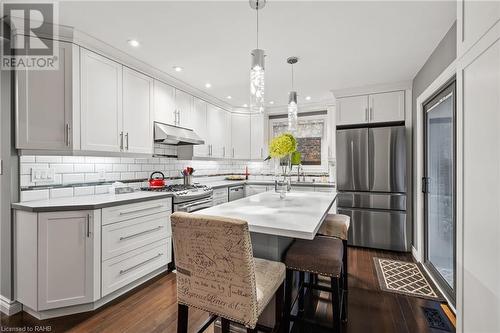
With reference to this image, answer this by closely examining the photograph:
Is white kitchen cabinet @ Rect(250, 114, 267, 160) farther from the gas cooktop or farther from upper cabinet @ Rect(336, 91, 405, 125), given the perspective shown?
the gas cooktop

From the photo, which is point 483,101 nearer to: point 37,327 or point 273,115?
point 37,327

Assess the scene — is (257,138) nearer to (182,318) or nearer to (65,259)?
(65,259)

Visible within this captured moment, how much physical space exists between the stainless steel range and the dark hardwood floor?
0.88m

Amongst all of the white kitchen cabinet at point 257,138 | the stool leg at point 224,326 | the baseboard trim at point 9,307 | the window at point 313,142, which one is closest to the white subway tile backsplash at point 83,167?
the baseboard trim at point 9,307

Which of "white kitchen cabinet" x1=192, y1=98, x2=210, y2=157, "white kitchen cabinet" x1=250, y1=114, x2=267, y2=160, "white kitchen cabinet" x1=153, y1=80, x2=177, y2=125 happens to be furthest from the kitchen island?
"white kitchen cabinet" x1=250, y1=114, x2=267, y2=160

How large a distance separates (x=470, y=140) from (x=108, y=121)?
116 inches

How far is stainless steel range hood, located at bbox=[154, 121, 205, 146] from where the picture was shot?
10.1 feet

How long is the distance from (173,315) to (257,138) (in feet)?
11.7

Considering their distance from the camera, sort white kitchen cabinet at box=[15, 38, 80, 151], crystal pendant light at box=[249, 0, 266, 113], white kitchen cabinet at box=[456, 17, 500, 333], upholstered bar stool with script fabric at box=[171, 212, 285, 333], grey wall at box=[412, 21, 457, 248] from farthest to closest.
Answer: grey wall at box=[412, 21, 457, 248] < white kitchen cabinet at box=[15, 38, 80, 151] < crystal pendant light at box=[249, 0, 266, 113] < upholstered bar stool with script fabric at box=[171, 212, 285, 333] < white kitchen cabinet at box=[456, 17, 500, 333]

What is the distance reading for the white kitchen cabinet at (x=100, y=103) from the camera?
2334 mm

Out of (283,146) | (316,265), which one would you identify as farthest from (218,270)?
(283,146)

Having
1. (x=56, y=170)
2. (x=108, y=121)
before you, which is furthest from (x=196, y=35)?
(x=56, y=170)

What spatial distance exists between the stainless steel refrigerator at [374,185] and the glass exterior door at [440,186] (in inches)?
18.4

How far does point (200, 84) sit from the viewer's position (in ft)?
11.9
